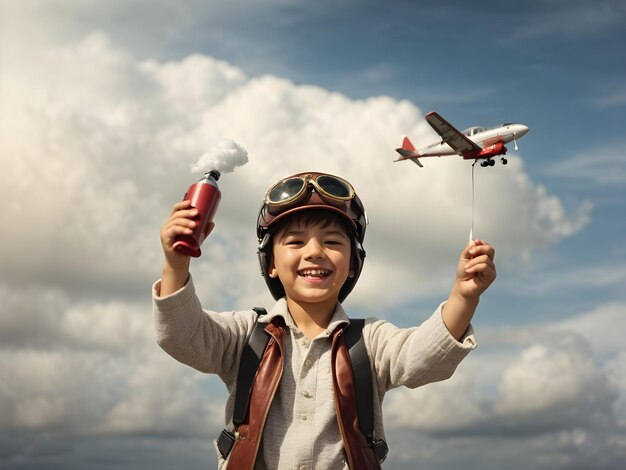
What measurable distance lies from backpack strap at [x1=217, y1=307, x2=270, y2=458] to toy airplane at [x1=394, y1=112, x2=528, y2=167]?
19.7m

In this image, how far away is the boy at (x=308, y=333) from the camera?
5250 mm

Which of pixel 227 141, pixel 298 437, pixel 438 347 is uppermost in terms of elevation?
pixel 227 141

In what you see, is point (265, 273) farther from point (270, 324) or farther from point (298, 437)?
point (298, 437)

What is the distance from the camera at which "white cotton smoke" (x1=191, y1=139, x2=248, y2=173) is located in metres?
5.53

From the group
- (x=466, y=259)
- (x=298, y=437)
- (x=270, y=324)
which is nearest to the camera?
(x=466, y=259)

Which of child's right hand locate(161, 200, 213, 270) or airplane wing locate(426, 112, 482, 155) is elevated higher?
airplane wing locate(426, 112, 482, 155)

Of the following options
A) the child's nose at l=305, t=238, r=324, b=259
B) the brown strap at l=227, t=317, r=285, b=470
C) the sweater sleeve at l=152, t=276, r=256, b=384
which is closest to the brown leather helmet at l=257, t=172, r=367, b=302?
the child's nose at l=305, t=238, r=324, b=259

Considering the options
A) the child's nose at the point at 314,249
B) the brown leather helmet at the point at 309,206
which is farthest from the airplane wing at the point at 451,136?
the child's nose at the point at 314,249

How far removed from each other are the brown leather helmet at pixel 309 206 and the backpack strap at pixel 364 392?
0.77 metres

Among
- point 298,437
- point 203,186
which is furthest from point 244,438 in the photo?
point 203,186

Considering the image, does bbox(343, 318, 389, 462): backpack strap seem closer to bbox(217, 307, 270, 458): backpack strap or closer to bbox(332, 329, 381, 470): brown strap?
bbox(332, 329, 381, 470): brown strap

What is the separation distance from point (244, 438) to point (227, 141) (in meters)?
2.34

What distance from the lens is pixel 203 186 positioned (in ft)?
17.2

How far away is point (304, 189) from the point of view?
233 inches
